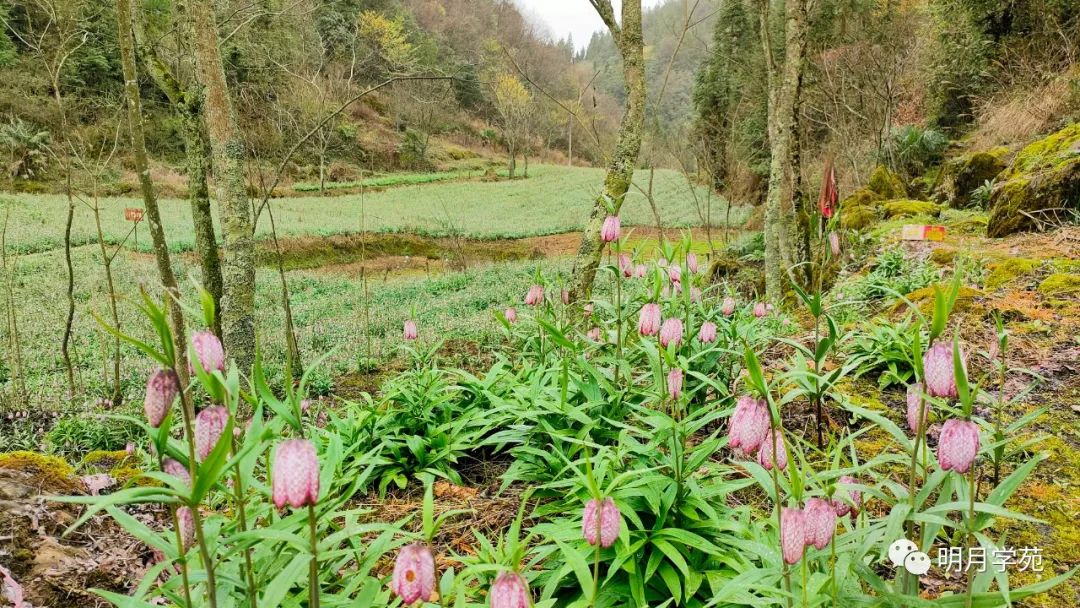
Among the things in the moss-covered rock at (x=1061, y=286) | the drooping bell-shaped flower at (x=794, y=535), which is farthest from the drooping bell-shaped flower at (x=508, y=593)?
the moss-covered rock at (x=1061, y=286)

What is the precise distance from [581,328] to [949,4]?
1172cm

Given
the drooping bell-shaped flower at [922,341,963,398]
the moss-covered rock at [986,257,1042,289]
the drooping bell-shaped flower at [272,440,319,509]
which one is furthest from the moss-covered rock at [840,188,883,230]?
the drooping bell-shaped flower at [272,440,319,509]

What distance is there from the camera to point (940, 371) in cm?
111

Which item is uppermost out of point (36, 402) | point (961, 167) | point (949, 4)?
point (949, 4)

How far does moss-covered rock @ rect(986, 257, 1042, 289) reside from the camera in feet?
12.1

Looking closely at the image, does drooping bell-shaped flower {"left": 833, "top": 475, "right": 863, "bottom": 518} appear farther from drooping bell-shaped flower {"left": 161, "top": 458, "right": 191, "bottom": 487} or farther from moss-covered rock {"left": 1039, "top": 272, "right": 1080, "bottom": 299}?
moss-covered rock {"left": 1039, "top": 272, "right": 1080, "bottom": 299}

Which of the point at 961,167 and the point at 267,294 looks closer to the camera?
the point at 961,167

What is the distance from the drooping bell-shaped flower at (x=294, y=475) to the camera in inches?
37.4

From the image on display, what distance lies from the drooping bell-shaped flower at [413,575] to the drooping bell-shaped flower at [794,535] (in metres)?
0.58

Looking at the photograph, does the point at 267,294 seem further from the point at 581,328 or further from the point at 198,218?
the point at 581,328

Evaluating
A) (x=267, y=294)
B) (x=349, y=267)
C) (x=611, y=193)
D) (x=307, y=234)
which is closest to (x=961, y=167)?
(x=611, y=193)

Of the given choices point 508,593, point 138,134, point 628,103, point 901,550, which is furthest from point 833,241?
point 138,134

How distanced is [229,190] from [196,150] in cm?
54

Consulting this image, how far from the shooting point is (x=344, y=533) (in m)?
1.20
